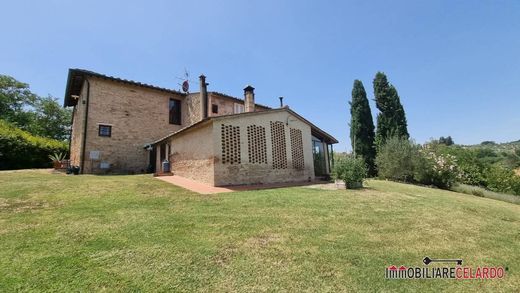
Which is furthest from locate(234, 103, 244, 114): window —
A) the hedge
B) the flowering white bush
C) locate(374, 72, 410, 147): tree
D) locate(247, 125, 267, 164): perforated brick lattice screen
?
the hedge

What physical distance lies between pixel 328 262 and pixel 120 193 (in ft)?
24.8

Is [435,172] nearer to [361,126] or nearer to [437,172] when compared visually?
[437,172]

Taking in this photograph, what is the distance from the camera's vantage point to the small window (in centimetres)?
1724

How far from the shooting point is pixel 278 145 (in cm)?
1455

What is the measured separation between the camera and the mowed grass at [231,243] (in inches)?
132

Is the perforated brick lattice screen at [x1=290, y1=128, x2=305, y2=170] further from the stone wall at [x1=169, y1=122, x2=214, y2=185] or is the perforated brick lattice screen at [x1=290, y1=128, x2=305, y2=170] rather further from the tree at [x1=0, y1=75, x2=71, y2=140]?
the tree at [x1=0, y1=75, x2=71, y2=140]

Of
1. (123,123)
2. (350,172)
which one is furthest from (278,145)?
(123,123)

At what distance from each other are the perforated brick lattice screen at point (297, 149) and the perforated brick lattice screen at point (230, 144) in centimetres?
436

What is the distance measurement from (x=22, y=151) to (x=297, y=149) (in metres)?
21.2

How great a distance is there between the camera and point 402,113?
2672cm

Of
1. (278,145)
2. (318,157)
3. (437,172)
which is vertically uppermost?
(278,145)

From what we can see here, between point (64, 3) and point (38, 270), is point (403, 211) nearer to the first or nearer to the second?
point (38, 270)

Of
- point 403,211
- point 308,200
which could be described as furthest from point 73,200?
point 403,211
